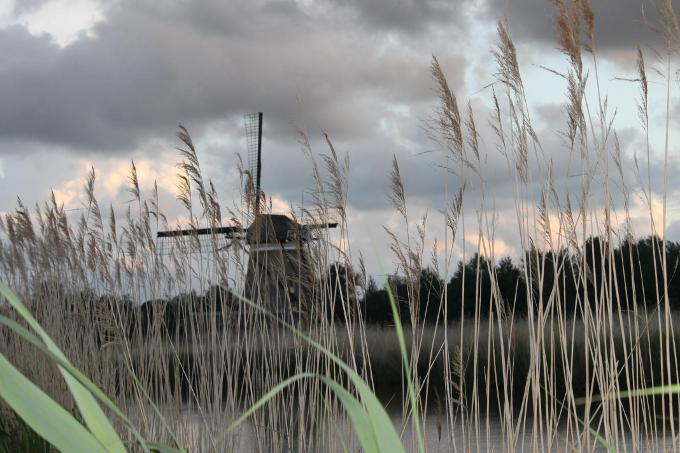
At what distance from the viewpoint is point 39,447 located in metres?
3.82

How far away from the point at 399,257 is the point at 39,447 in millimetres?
2136

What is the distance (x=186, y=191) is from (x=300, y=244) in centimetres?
93

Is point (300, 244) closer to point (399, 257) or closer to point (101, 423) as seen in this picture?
point (399, 257)

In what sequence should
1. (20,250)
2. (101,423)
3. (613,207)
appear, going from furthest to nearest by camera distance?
(20,250)
(613,207)
(101,423)

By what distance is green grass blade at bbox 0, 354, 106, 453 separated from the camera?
0.78m

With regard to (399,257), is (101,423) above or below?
below

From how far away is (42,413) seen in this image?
31.3 inches

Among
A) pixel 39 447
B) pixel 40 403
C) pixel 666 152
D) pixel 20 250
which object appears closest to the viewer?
pixel 40 403

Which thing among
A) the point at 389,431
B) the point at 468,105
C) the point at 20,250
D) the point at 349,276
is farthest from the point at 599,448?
the point at 389,431

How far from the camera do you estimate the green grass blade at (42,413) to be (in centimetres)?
78

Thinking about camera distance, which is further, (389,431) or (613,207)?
(613,207)

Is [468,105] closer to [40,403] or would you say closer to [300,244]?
[300,244]

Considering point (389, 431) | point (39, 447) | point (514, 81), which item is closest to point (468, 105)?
point (514, 81)

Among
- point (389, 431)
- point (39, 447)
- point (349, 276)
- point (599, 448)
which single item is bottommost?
point (599, 448)
